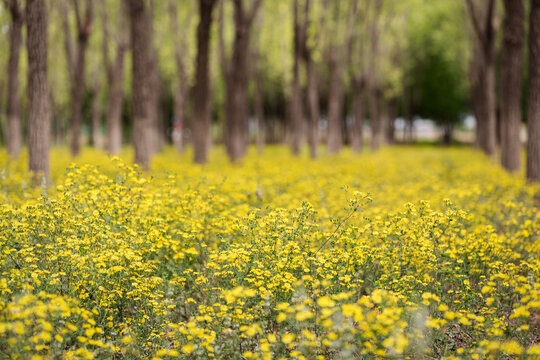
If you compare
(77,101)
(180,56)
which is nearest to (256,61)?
(180,56)

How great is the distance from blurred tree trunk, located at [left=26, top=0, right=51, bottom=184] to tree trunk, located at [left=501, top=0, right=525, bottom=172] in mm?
10955

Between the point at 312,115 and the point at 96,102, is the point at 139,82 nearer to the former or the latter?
the point at 312,115

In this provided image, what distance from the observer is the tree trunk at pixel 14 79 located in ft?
45.1

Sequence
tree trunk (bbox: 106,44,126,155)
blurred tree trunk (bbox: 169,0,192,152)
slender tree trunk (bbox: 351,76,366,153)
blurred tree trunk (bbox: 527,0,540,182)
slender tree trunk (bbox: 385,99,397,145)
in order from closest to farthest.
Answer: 1. blurred tree trunk (bbox: 527,0,540,182)
2. tree trunk (bbox: 106,44,126,155)
3. blurred tree trunk (bbox: 169,0,192,152)
4. slender tree trunk (bbox: 351,76,366,153)
5. slender tree trunk (bbox: 385,99,397,145)

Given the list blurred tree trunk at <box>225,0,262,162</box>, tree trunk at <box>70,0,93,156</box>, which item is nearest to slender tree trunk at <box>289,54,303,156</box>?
blurred tree trunk at <box>225,0,262,162</box>

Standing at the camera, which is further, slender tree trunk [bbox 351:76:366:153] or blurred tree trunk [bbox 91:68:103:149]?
slender tree trunk [bbox 351:76:366:153]

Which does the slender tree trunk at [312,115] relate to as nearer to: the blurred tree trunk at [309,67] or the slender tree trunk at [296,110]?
the blurred tree trunk at [309,67]

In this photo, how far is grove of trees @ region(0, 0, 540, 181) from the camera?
36.1ft

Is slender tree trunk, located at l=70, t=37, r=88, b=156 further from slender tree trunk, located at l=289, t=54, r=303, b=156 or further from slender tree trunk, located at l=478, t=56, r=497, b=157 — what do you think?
slender tree trunk, located at l=478, t=56, r=497, b=157

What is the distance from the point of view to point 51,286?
402cm

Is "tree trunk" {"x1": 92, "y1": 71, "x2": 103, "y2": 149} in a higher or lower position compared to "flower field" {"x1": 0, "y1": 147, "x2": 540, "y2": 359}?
higher

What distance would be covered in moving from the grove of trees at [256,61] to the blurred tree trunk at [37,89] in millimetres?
19

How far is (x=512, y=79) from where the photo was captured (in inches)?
476

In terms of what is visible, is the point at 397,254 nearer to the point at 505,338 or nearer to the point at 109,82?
the point at 505,338
